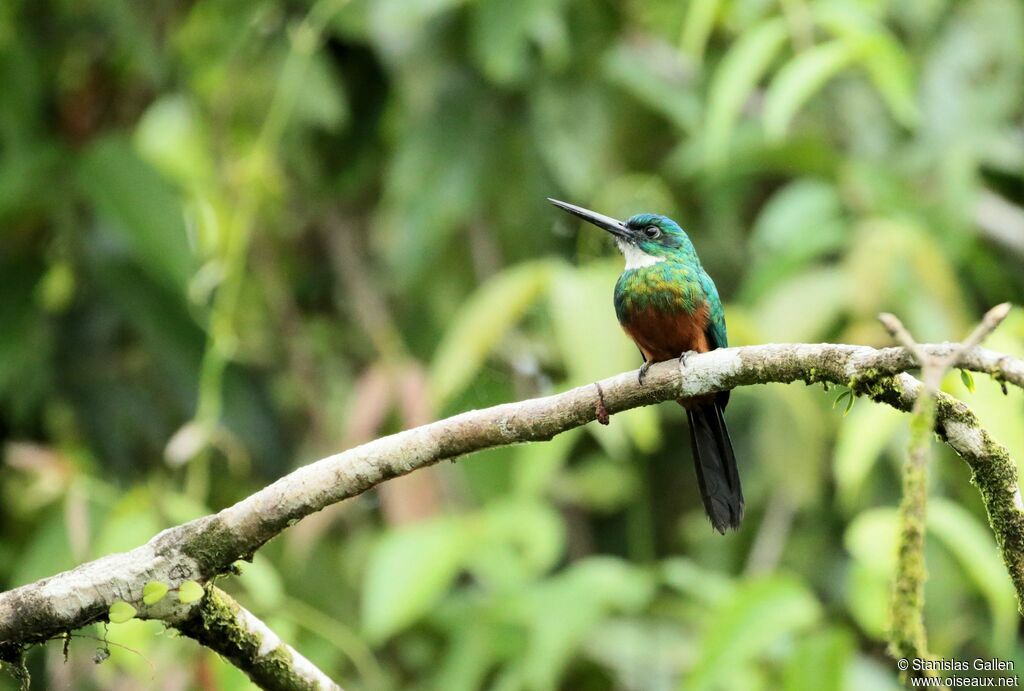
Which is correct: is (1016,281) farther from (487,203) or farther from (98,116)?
(98,116)

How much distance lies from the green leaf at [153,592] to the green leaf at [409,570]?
128cm

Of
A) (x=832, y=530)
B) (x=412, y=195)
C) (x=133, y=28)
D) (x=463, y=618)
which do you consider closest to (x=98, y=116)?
(x=133, y=28)

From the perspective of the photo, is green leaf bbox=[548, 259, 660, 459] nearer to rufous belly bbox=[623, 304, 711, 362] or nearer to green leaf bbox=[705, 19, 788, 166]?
rufous belly bbox=[623, 304, 711, 362]

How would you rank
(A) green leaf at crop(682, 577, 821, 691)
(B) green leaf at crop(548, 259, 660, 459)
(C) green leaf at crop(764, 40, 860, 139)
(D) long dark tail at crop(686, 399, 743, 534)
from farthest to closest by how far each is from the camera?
1. (C) green leaf at crop(764, 40, 860, 139)
2. (B) green leaf at crop(548, 259, 660, 459)
3. (A) green leaf at crop(682, 577, 821, 691)
4. (D) long dark tail at crop(686, 399, 743, 534)

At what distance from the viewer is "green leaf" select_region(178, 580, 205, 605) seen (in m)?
1.73

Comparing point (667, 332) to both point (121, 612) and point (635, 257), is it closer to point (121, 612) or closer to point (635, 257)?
point (635, 257)

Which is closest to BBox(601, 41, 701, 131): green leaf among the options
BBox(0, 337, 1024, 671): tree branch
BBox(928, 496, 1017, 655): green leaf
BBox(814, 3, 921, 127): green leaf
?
BBox(814, 3, 921, 127): green leaf

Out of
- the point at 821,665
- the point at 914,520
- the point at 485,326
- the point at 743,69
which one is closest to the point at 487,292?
the point at 485,326

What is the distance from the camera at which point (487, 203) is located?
4.37 meters

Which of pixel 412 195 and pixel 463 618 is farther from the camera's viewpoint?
pixel 412 195

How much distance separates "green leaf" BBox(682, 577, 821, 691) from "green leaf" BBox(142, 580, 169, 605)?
1357mm

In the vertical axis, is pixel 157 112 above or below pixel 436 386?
above

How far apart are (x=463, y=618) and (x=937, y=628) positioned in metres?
1.42

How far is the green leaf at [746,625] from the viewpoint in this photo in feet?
8.74
